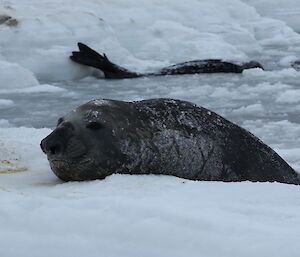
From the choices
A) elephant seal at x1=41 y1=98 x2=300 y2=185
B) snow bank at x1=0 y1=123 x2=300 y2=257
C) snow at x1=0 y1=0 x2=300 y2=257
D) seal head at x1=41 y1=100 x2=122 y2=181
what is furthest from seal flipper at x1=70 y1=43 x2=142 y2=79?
snow bank at x1=0 y1=123 x2=300 y2=257

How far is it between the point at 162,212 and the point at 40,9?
344 inches

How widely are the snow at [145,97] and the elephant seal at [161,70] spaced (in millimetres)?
177

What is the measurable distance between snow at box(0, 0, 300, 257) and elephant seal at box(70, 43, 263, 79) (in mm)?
177

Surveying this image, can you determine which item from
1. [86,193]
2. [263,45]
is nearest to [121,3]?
[263,45]

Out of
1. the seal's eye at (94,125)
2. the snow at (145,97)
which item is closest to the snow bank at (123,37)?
the snow at (145,97)

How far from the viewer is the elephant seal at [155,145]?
337 centimetres

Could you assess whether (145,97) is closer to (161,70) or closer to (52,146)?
(161,70)

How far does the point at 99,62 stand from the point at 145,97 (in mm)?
1678

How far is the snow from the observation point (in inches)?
78.0

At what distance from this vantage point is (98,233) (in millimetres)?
2004

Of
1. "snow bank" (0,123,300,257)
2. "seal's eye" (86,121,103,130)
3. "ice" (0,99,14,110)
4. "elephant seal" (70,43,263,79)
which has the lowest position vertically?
"elephant seal" (70,43,263,79)

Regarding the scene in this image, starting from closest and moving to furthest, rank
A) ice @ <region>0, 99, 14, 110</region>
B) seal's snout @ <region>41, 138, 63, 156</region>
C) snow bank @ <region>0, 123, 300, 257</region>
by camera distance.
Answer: snow bank @ <region>0, 123, 300, 257</region> < seal's snout @ <region>41, 138, 63, 156</region> < ice @ <region>0, 99, 14, 110</region>

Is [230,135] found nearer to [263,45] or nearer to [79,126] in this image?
[79,126]

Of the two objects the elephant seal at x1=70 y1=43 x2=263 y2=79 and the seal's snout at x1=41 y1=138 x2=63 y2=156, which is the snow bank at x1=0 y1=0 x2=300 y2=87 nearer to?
the elephant seal at x1=70 y1=43 x2=263 y2=79
